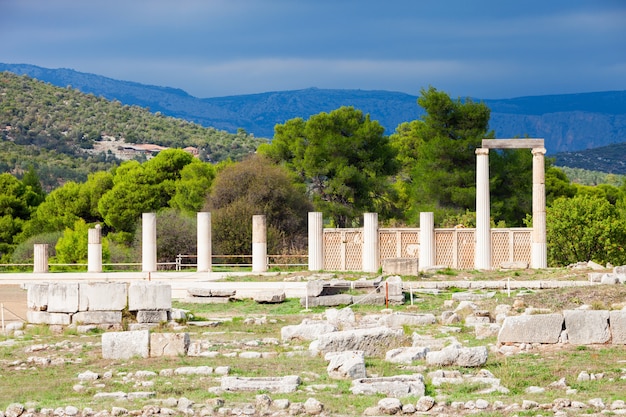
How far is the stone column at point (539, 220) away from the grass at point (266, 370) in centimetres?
1910

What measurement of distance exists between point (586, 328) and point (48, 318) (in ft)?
38.4

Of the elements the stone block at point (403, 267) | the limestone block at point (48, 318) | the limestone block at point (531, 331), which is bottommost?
the limestone block at point (48, 318)

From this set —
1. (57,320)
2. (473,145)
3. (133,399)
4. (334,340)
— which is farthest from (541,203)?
(133,399)

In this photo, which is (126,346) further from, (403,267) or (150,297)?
(403,267)

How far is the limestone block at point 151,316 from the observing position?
78.3ft

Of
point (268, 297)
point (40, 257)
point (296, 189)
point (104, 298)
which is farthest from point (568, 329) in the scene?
point (296, 189)

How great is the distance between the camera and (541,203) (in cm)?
4422

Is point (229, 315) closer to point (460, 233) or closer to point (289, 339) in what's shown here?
point (289, 339)

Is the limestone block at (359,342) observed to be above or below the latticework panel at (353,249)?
below

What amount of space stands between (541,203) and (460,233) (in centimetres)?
336

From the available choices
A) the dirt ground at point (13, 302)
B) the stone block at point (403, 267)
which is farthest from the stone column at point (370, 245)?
the dirt ground at point (13, 302)

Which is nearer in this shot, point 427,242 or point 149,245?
point 427,242

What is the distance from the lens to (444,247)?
4472cm

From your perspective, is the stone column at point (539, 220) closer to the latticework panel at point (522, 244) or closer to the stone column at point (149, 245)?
the latticework panel at point (522, 244)
